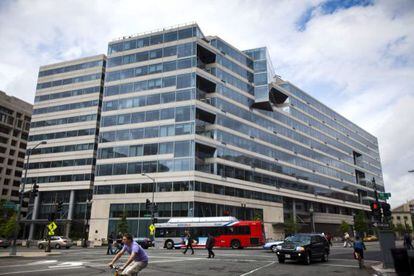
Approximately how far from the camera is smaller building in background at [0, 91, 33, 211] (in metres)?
98.2

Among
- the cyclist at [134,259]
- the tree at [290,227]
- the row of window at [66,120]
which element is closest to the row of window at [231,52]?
the row of window at [66,120]

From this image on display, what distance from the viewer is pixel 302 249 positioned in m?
18.1

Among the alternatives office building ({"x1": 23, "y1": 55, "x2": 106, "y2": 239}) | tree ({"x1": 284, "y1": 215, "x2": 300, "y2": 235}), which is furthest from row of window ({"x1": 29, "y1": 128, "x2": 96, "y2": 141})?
tree ({"x1": 284, "y1": 215, "x2": 300, "y2": 235})

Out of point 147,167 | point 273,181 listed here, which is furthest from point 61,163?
point 273,181

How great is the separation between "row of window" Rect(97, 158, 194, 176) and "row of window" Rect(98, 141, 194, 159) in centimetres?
127

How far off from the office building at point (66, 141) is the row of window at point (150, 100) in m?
8.88

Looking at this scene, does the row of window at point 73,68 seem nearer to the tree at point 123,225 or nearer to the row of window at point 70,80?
the row of window at point 70,80

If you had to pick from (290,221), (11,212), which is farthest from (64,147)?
(290,221)

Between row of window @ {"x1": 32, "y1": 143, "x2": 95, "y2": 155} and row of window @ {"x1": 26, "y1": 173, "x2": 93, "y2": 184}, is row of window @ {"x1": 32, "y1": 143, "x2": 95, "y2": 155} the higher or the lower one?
the higher one

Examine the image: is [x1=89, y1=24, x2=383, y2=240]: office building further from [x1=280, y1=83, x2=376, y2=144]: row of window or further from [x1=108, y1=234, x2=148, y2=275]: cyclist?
[x1=108, y1=234, x2=148, y2=275]: cyclist

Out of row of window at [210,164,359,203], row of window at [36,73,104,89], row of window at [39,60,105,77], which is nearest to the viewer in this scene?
row of window at [210,164,359,203]

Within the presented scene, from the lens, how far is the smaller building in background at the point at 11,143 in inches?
3866

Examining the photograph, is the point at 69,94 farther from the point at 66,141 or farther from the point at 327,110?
the point at 327,110

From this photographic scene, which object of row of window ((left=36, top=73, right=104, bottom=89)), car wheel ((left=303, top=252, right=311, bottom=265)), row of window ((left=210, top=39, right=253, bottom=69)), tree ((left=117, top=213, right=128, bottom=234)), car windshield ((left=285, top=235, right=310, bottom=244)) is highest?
row of window ((left=210, top=39, right=253, bottom=69))
